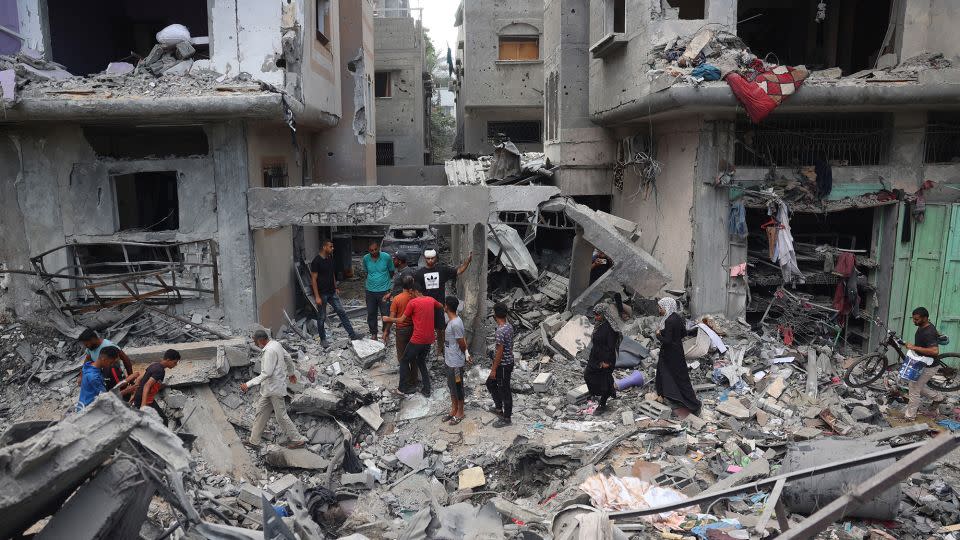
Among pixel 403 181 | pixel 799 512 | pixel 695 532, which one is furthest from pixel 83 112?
pixel 403 181

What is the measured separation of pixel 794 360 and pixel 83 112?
1087 cm

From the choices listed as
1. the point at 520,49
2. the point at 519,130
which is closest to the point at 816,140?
the point at 520,49

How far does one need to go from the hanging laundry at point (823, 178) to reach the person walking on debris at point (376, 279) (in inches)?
290

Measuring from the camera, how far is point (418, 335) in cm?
895

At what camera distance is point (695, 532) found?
5.62 meters

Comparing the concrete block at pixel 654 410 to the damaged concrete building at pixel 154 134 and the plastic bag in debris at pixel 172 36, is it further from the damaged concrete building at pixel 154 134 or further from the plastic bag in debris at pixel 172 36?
the plastic bag in debris at pixel 172 36

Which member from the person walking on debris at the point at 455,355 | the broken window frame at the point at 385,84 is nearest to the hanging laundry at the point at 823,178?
the person walking on debris at the point at 455,355

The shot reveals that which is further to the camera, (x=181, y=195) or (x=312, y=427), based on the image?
(x=181, y=195)

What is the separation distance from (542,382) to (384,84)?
20.0 meters

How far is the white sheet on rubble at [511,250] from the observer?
15.0m

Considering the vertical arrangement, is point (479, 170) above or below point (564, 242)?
above

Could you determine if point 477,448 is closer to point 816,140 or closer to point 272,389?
point 272,389

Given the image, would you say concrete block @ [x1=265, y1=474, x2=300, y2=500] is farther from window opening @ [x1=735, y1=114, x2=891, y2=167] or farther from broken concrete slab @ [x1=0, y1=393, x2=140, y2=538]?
window opening @ [x1=735, y1=114, x2=891, y2=167]

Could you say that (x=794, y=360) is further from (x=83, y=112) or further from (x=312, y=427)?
(x=83, y=112)
